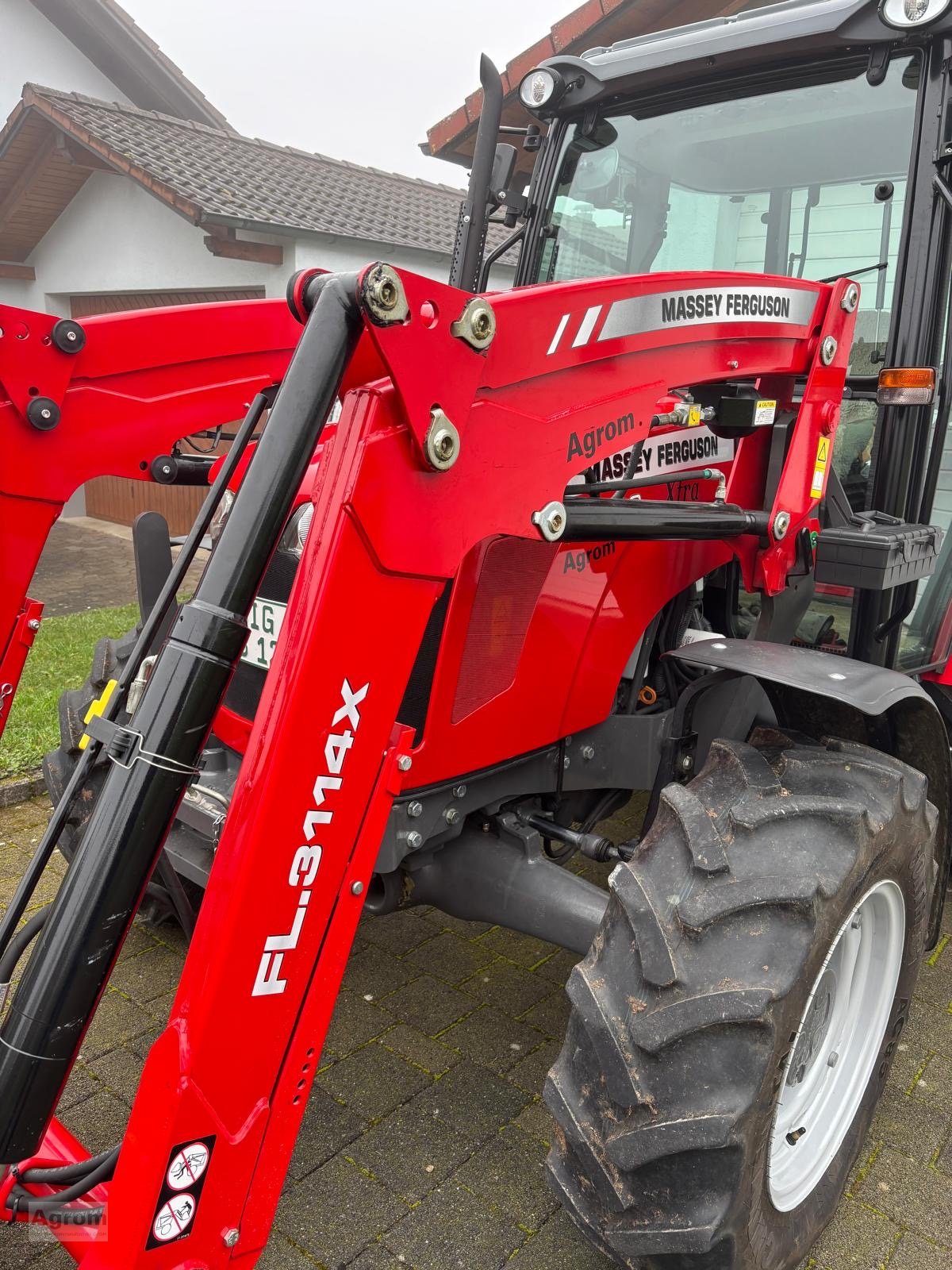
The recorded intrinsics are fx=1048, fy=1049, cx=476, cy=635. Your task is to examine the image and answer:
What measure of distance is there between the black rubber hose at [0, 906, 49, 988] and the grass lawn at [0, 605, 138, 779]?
2.67m

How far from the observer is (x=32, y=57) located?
15031 mm

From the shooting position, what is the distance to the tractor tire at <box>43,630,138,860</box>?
8.69 ft

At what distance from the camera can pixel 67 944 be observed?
138 cm

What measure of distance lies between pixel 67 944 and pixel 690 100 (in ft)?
8.88

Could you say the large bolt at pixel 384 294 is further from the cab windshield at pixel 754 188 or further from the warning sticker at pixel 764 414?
the cab windshield at pixel 754 188

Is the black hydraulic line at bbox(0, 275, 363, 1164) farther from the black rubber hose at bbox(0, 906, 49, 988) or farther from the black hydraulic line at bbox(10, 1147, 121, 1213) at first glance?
the black hydraulic line at bbox(10, 1147, 121, 1213)

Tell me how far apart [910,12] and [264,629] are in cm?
206

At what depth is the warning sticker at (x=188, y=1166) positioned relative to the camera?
1.40 meters

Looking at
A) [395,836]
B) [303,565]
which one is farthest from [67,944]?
[395,836]

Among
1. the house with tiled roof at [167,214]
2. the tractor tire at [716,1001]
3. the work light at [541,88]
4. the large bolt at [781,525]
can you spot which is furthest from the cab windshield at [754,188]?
the house with tiled roof at [167,214]

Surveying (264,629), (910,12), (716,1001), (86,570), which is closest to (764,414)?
(910,12)

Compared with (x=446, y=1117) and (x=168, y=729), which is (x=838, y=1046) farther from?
(x=168, y=729)

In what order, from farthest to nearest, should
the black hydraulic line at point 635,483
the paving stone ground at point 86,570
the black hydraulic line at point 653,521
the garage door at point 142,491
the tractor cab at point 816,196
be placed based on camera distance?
the garage door at point 142,491 → the paving stone ground at point 86,570 → the tractor cab at point 816,196 → the black hydraulic line at point 635,483 → the black hydraulic line at point 653,521

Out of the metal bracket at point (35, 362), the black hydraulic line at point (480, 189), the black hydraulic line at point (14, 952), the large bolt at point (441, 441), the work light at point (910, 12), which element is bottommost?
the black hydraulic line at point (14, 952)
